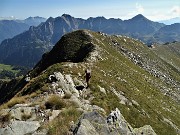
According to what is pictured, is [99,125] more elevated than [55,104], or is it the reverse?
[99,125]

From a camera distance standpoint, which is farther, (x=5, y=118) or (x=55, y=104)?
(x=55, y=104)

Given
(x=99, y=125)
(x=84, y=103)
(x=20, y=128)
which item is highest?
(x=99, y=125)

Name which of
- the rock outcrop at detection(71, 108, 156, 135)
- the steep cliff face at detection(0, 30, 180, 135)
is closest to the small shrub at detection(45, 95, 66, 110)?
the steep cliff face at detection(0, 30, 180, 135)

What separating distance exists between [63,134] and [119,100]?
102 feet

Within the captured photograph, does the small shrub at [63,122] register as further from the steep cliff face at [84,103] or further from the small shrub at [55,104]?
the small shrub at [55,104]

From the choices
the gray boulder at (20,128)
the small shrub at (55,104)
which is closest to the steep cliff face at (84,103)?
the small shrub at (55,104)

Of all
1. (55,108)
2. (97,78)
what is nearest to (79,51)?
(97,78)

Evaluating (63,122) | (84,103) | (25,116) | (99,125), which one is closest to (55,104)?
(25,116)

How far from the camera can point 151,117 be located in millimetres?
51156

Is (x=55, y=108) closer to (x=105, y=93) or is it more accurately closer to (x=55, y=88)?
(x=55, y=88)

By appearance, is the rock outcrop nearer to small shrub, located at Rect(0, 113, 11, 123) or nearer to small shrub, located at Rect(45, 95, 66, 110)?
small shrub, located at Rect(45, 95, 66, 110)

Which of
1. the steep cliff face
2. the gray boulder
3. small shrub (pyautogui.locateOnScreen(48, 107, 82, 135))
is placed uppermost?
small shrub (pyautogui.locateOnScreen(48, 107, 82, 135))

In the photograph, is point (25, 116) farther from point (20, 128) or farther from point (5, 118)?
point (20, 128)

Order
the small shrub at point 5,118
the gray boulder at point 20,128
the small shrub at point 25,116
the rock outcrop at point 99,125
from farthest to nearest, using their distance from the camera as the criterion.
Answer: the small shrub at point 25,116
the small shrub at point 5,118
the gray boulder at point 20,128
the rock outcrop at point 99,125
